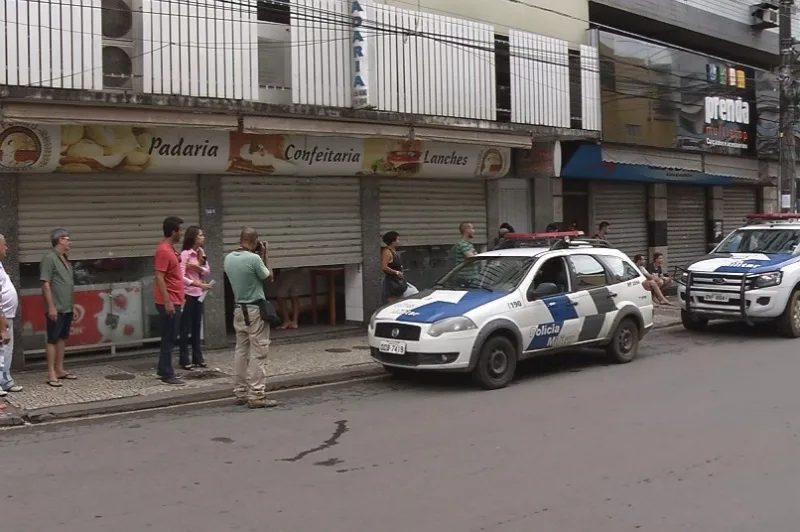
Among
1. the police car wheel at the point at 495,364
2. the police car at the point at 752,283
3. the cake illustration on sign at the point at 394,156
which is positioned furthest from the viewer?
the cake illustration on sign at the point at 394,156

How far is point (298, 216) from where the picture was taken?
1312 cm

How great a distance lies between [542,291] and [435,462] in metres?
3.90

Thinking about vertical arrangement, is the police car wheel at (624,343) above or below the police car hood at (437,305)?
below

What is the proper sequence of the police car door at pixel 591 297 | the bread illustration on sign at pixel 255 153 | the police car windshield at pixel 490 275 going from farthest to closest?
the bread illustration on sign at pixel 255 153, the police car door at pixel 591 297, the police car windshield at pixel 490 275

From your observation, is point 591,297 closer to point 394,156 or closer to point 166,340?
point 394,156

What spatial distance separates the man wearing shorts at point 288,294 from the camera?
13914mm

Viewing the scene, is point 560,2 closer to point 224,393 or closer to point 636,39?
point 636,39

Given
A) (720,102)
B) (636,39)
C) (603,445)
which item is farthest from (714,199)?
(603,445)

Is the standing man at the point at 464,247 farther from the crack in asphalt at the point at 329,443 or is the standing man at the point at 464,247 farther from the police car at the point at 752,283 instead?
the crack in asphalt at the point at 329,443

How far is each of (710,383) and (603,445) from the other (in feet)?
10.8

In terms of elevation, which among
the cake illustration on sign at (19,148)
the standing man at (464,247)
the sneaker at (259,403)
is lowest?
the sneaker at (259,403)

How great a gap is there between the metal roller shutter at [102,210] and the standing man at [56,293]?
1.40m

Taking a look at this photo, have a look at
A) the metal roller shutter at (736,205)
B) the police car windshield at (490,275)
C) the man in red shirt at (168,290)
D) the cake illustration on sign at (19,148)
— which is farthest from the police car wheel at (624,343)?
the metal roller shutter at (736,205)

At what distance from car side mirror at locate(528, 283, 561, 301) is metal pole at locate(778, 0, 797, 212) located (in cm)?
1113
